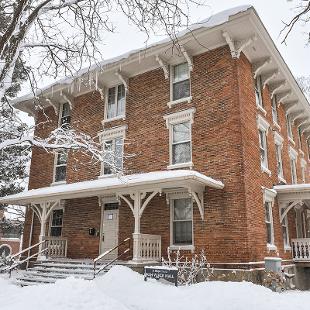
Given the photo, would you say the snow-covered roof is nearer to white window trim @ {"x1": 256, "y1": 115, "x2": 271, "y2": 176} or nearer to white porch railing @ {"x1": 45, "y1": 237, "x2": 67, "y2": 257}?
white window trim @ {"x1": 256, "y1": 115, "x2": 271, "y2": 176}

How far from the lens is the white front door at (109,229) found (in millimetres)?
15117

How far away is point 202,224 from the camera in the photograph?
12867mm

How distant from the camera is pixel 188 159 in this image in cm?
1423

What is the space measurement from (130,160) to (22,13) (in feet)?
30.0

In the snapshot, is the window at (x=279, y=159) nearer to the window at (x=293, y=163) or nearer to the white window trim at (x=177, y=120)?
the window at (x=293, y=163)

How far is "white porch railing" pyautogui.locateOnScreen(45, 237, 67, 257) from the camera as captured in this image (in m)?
16.0

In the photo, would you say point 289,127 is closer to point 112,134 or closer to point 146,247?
point 112,134

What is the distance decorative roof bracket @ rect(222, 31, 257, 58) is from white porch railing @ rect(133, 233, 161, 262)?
24.6ft

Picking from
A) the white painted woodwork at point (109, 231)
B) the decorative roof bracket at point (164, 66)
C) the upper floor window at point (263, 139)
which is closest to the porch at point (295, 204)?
the upper floor window at point (263, 139)

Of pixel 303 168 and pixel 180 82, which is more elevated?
pixel 180 82

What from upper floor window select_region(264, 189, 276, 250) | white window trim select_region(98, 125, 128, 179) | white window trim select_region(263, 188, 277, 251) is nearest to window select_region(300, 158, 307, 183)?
white window trim select_region(263, 188, 277, 251)

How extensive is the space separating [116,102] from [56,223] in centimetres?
659

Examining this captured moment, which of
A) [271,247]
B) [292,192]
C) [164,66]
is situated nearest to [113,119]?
[164,66]

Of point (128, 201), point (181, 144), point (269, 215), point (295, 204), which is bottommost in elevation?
point (269, 215)
